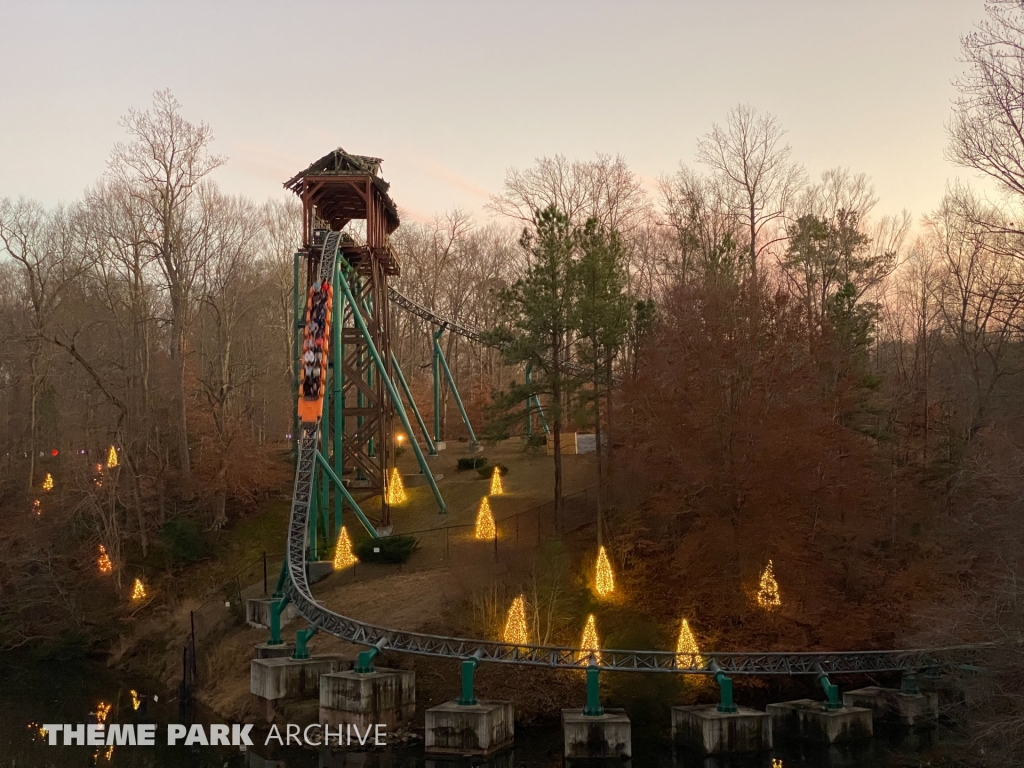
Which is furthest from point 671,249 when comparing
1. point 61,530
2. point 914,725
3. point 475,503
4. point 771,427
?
point 61,530

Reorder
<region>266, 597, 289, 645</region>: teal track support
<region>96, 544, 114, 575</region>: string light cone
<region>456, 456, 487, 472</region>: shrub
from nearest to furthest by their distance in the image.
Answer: <region>266, 597, 289, 645</region>: teal track support → <region>96, 544, 114, 575</region>: string light cone → <region>456, 456, 487, 472</region>: shrub

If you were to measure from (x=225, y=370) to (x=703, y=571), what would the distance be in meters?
26.8

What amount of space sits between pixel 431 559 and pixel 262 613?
5.35 m

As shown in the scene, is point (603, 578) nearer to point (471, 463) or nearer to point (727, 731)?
point (727, 731)

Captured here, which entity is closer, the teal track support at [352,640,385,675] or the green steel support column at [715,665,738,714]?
the green steel support column at [715,665,738,714]

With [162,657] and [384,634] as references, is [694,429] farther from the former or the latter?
[162,657]

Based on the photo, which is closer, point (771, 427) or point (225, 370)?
point (771, 427)

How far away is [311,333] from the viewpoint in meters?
28.7

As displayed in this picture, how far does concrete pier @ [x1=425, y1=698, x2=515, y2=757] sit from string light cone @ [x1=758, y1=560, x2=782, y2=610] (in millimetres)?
8980

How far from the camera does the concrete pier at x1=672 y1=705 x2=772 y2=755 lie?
19.1 meters

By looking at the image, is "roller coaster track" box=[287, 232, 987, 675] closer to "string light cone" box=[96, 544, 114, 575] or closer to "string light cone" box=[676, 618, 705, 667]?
"string light cone" box=[676, 618, 705, 667]

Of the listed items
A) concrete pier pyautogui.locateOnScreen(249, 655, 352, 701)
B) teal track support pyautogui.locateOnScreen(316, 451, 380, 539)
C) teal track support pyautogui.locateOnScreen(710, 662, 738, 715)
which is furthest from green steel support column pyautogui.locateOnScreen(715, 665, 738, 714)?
teal track support pyautogui.locateOnScreen(316, 451, 380, 539)

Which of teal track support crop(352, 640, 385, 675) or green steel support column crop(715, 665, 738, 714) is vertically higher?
teal track support crop(352, 640, 385, 675)

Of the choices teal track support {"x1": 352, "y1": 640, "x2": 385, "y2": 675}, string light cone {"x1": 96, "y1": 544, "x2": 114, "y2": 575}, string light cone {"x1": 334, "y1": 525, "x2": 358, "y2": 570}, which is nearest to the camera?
teal track support {"x1": 352, "y1": 640, "x2": 385, "y2": 675}
